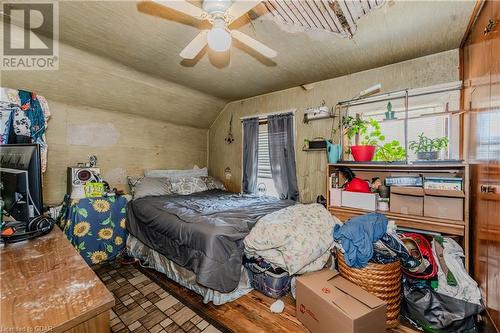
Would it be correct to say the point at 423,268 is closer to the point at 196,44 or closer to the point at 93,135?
the point at 196,44

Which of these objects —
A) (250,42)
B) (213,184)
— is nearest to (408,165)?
(250,42)

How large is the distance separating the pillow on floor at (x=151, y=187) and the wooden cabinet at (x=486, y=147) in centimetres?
337

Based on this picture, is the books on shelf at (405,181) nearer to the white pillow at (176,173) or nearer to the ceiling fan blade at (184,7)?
the ceiling fan blade at (184,7)

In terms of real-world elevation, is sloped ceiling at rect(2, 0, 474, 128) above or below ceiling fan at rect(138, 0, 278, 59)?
above

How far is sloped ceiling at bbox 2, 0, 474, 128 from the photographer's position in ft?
5.75

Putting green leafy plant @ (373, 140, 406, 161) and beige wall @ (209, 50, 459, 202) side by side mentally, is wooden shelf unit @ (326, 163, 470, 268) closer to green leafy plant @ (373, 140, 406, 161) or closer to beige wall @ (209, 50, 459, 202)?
green leafy plant @ (373, 140, 406, 161)

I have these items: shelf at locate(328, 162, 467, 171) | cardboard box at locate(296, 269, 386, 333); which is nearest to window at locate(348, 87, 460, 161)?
shelf at locate(328, 162, 467, 171)

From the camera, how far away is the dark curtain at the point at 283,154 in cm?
327

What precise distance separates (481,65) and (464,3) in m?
Result: 0.45

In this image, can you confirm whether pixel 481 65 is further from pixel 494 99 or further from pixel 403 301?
pixel 403 301

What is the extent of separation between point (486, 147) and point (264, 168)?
258 centimetres

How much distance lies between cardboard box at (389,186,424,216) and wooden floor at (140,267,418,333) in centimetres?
94

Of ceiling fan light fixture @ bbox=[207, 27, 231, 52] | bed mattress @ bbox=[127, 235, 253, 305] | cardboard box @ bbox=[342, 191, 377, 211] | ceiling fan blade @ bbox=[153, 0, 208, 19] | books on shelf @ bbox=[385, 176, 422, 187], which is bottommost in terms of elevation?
bed mattress @ bbox=[127, 235, 253, 305]

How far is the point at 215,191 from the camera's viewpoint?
382 centimetres
